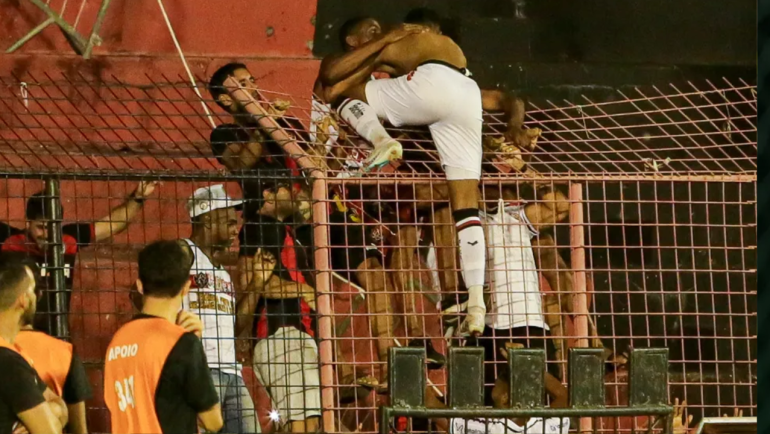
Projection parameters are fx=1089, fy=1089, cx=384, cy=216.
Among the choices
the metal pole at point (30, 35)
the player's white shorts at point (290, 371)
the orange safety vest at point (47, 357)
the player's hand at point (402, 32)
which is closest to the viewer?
the orange safety vest at point (47, 357)

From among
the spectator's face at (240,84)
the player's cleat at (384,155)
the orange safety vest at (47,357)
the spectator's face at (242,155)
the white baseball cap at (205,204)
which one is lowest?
the orange safety vest at (47,357)

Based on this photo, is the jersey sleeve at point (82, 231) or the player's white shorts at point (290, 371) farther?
the jersey sleeve at point (82, 231)

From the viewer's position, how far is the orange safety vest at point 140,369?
3.70 meters

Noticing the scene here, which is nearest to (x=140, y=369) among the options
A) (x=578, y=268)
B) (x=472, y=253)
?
(x=472, y=253)

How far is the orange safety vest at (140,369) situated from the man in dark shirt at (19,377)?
238 mm

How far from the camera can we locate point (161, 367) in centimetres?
370

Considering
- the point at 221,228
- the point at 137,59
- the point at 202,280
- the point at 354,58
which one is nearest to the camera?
the point at 202,280

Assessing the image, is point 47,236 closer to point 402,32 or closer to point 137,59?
point 402,32

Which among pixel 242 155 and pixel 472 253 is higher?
pixel 242 155

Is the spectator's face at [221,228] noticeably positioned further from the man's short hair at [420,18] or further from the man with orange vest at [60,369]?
A: the man's short hair at [420,18]

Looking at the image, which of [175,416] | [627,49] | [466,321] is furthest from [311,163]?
[627,49]

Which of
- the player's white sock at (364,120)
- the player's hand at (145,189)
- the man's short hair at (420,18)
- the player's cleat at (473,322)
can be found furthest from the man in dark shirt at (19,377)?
the man's short hair at (420,18)

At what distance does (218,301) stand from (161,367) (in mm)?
1214

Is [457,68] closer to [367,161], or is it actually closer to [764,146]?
[367,161]
